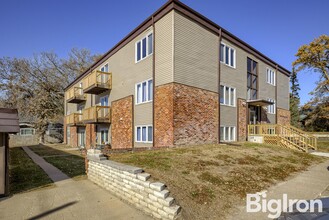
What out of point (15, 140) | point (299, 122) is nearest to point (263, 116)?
point (299, 122)

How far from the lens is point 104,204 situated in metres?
6.71

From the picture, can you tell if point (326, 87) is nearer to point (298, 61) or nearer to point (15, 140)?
point (298, 61)

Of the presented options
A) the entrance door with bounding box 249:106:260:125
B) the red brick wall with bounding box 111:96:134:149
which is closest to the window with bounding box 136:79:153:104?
the red brick wall with bounding box 111:96:134:149

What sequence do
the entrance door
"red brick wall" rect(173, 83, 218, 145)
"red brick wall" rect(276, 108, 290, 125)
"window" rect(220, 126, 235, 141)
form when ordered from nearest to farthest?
"red brick wall" rect(173, 83, 218, 145)
"window" rect(220, 126, 235, 141)
the entrance door
"red brick wall" rect(276, 108, 290, 125)

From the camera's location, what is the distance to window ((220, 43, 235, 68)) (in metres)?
17.0

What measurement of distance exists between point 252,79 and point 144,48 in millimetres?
10741

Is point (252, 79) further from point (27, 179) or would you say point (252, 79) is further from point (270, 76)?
point (27, 179)

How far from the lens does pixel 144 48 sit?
15828 millimetres

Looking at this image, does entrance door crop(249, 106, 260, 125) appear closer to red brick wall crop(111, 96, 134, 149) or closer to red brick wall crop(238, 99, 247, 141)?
red brick wall crop(238, 99, 247, 141)

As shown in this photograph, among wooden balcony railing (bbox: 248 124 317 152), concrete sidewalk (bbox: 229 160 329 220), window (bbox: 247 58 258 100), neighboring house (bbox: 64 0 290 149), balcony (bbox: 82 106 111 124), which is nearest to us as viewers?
concrete sidewalk (bbox: 229 160 329 220)

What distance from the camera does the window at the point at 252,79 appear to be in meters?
20.4

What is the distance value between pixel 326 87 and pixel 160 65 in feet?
91.0

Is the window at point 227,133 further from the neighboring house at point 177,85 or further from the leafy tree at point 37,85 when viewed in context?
the leafy tree at point 37,85

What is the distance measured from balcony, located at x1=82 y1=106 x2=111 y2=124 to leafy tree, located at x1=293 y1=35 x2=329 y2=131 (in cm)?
2684
